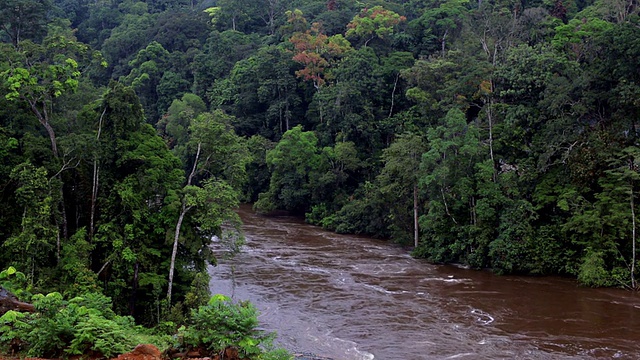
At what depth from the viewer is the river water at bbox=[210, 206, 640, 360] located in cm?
1541

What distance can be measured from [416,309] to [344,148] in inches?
659

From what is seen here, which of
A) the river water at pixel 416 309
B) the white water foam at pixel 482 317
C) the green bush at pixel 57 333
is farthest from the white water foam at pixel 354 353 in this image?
the green bush at pixel 57 333

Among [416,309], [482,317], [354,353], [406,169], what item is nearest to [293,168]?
[406,169]

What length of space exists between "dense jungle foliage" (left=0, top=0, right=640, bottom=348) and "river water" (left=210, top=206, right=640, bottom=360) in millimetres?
1895

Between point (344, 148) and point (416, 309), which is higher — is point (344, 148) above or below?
above

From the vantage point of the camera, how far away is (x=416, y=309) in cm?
1875

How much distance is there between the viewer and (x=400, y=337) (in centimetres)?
1623

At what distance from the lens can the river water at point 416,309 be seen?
15.4m

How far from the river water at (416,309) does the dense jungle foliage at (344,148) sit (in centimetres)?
189

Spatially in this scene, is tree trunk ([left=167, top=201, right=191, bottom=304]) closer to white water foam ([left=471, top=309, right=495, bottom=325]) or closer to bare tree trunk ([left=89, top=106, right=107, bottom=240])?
bare tree trunk ([left=89, top=106, right=107, bottom=240])

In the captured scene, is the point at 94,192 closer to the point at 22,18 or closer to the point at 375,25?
the point at 22,18

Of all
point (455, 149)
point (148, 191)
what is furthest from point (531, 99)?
point (148, 191)

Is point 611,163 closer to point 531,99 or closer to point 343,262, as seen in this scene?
point 531,99

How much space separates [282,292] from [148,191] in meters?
6.65
